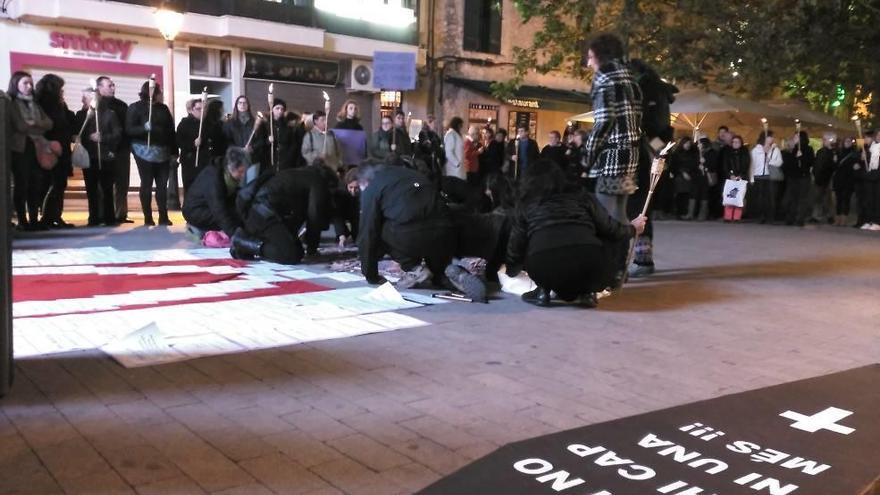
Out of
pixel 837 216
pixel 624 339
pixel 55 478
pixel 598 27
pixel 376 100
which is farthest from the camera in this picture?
pixel 376 100

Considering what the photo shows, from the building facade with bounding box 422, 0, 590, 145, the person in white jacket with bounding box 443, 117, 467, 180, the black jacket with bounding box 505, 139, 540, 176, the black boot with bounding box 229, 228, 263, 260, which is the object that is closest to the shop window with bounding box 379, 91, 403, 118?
the building facade with bounding box 422, 0, 590, 145

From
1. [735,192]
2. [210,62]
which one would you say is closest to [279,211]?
[735,192]

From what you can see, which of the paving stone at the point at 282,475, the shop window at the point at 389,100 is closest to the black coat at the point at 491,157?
the shop window at the point at 389,100

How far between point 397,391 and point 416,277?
2841mm

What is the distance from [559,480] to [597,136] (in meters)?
4.40

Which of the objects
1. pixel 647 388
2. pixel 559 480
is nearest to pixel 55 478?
pixel 559 480

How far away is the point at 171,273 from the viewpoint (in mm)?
7496

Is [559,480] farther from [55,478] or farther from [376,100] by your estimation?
[376,100]

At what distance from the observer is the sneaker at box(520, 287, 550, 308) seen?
657 centimetres

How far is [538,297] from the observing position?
6645 mm

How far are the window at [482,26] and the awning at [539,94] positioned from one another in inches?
44.8

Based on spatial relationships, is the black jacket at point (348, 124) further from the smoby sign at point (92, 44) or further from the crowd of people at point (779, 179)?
the smoby sign at point (92, 44)

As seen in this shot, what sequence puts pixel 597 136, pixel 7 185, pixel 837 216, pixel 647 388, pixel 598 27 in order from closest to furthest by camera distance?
pixel 7 185 → pixel 647 388 → pixel 597 136 → pixel 837 216 → pixel 598 27

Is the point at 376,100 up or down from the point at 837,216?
up
